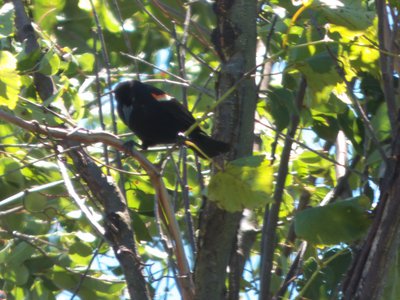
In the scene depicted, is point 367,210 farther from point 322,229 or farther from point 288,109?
point 288,109

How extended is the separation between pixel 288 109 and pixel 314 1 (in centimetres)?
44

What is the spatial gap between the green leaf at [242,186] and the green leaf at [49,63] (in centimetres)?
101

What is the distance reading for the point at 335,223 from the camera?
2.27m

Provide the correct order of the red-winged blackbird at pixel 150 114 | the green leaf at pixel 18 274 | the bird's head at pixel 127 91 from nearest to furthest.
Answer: the green leaf at pixel 18 274
the red-winged blackbird at pixel 150 114
the bird's head at pixel 127 91

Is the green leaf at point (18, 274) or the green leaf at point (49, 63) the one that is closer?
the green leaf at point (49, 63)

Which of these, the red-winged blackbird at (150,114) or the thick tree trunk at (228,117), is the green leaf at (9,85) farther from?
the red-winged blackbird at (150,114)

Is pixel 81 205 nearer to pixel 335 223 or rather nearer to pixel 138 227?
pixel 138 227

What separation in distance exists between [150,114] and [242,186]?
6.44 feet

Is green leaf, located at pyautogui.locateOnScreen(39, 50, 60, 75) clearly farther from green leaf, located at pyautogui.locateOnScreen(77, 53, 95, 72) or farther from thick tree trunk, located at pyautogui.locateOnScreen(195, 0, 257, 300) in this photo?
thick tree trunk, located at pyautogui.locateOnScreen(195, 0, 257, 300)

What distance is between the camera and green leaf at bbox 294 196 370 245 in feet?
7.47

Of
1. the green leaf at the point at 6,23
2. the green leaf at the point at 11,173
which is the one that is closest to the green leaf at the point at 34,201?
the green leaf at the point at 11,173

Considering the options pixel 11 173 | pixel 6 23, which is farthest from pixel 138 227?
pixel 6 23

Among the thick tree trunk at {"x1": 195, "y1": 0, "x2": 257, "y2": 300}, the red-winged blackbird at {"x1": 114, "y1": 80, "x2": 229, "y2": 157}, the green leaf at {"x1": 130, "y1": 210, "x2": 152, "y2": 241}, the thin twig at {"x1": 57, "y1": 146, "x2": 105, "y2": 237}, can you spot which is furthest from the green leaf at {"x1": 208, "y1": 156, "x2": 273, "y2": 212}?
the red-winged blackbird at {"x1": 114, "y1": 80, "x2": 229, "y2": 157}

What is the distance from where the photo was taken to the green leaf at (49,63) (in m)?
2.88
